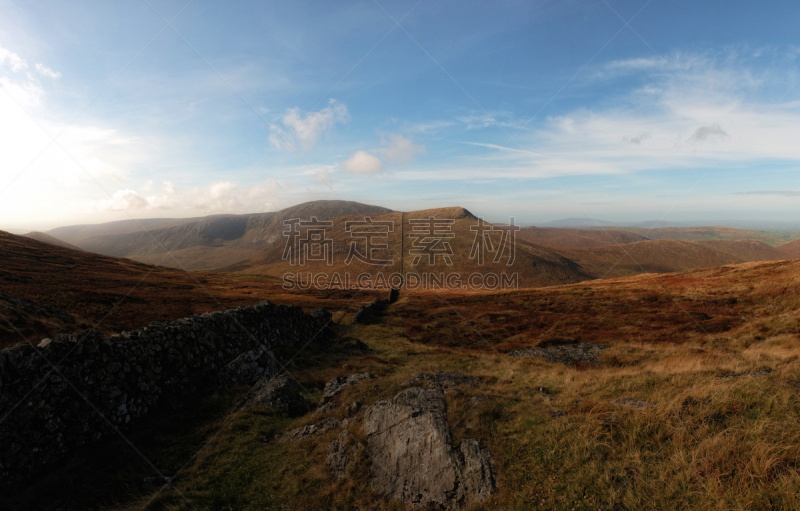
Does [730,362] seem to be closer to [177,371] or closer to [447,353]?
[447,353]

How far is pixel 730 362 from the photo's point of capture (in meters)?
11.8

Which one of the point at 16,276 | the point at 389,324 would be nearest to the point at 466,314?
the point at 389,324

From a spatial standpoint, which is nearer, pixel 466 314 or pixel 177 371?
pixel 177 371

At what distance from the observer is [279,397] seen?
40.4 ft

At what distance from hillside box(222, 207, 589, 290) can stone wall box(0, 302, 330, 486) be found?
84.4 m

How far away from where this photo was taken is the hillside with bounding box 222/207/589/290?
382 ft

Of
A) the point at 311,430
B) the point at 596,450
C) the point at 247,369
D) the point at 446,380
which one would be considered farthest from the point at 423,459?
the point at 247,369

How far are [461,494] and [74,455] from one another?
9703mm

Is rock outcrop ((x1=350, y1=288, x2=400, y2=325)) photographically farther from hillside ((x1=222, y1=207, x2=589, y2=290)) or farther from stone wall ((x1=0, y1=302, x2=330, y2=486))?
A: hillside ((x1=222, y1=207, x2=589, y2=290))

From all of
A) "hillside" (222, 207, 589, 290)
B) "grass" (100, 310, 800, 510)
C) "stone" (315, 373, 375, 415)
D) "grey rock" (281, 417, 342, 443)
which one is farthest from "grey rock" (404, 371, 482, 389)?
"hillside" (222, 207, 589, 290)

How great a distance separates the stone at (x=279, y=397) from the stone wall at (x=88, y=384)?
2.17m

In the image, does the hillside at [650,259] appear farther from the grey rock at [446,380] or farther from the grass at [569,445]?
the grass at [569,445]

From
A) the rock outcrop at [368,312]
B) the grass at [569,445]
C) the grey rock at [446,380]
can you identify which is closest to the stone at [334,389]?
the grass at [569,445]

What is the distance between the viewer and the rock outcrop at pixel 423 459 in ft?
22.5
